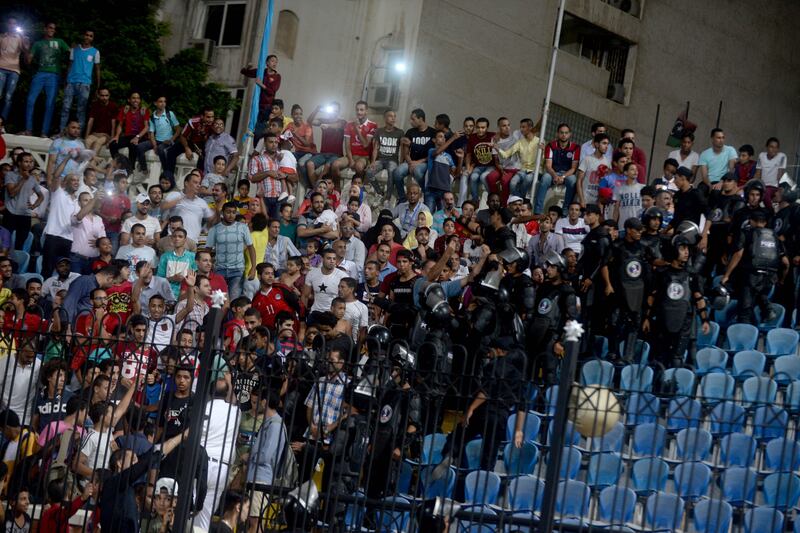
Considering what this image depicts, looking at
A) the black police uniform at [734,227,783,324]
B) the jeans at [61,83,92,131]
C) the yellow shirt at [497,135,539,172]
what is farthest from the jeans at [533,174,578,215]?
the jeans at [61,83,92,131]

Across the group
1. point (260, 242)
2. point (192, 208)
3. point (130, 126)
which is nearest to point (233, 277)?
point (260, 242)

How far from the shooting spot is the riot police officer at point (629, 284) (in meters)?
15.6

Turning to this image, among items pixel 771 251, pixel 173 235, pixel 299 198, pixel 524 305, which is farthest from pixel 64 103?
pixel 771 251

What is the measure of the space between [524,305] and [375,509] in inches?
239

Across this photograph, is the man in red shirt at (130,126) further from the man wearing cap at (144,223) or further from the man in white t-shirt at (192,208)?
the man wearing cap at (144,223)

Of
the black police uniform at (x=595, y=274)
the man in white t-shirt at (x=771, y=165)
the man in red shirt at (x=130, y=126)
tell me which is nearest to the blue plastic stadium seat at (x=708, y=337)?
A: the black police uniform at (x=595, y=274)

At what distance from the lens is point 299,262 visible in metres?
17.9

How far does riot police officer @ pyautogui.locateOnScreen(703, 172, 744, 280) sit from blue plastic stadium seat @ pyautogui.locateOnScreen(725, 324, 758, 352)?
171cm

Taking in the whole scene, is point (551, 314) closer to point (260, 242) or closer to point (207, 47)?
point (260, 242)

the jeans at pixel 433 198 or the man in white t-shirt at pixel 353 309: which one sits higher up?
the jeans at pixel 433 198

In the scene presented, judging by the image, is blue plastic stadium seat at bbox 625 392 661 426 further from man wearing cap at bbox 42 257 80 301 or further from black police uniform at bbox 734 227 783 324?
man wearing cap at bbox 42 257 80 301

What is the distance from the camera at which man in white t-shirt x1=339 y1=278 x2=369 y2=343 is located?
16156mm

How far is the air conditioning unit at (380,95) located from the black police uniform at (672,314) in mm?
14809

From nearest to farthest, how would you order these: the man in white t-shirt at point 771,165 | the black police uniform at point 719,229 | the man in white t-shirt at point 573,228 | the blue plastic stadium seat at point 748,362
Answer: the blue plastic stadium seat at point 748,362, the black police uniform at point 719,229, the man in white t-shirt at point 573,228, the man in white t-shirt at point 771,165
